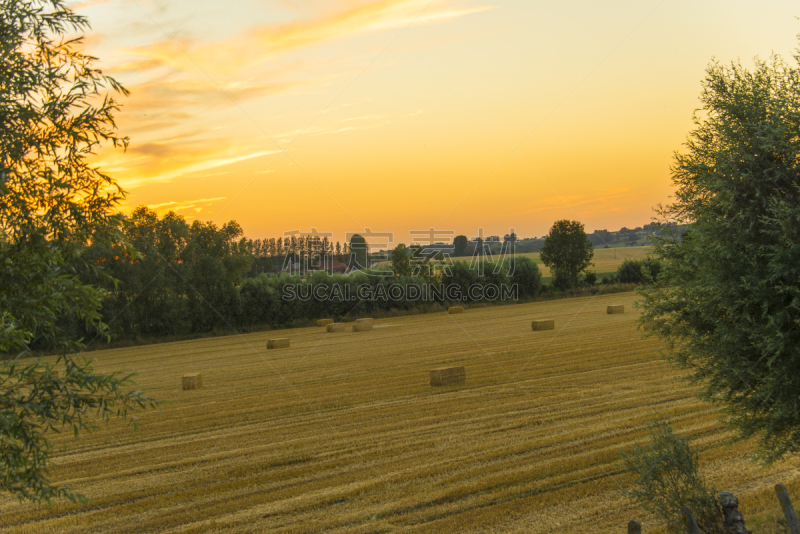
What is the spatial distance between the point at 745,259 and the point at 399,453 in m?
7.63

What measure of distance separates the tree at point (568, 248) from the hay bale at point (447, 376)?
66.8 meters

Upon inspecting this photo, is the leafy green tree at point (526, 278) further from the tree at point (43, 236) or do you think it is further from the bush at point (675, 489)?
the tree at point (43, 236)

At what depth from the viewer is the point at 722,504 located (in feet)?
22.6

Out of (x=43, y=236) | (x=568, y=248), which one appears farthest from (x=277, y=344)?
(x=568, y=248)

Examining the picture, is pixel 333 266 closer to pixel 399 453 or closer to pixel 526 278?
pixel 526 278

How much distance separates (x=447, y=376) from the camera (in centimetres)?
1903

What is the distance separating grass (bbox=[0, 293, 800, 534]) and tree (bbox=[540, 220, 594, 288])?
204ft

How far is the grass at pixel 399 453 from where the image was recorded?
8.91 m

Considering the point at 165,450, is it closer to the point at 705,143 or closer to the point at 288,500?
the point at 288,500

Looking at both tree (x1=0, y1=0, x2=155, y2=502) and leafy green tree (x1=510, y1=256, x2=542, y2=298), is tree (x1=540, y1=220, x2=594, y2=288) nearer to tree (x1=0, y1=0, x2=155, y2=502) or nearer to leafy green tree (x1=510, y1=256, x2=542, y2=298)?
leafy green tree (x1=510, y1=256, x2=542, y2=298)

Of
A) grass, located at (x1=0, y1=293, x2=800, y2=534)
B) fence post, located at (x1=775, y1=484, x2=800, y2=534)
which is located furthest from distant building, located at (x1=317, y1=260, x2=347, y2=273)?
fence post, located at (x1=775, y1=484, x2=800, y2=534)

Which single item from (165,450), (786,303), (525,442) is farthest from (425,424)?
(786,303)

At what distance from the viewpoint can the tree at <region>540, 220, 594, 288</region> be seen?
275ft

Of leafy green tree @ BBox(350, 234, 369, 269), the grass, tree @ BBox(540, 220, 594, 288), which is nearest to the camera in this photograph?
the grass
